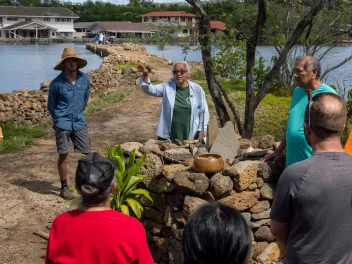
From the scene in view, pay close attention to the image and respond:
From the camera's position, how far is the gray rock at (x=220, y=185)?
4930 millimetres

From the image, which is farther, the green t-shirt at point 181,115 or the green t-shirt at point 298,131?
the green t-shirt at point 181,115

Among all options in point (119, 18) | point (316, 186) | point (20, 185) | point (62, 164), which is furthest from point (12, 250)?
point (119, 18)

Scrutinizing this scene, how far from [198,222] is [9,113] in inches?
526

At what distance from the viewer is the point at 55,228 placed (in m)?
2.93

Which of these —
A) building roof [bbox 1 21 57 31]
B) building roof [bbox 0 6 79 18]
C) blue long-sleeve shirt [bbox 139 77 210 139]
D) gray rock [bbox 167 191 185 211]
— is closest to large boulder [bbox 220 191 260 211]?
gray rock [bbox 167 191 185 211]

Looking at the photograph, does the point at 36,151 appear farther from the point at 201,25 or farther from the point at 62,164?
the point at 201,25

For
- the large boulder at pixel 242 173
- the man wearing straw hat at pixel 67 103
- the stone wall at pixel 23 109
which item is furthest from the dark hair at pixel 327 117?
the stone wall at pixel 23 109

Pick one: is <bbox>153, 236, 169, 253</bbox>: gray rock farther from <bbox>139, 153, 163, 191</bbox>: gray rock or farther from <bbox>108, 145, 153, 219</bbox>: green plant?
<bbox>139, 153, 163, 191</bbox>: gray rock

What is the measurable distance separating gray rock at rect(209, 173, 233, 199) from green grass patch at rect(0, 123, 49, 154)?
5.59 meters

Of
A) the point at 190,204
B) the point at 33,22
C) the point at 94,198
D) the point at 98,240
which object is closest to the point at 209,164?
the point at 190,204

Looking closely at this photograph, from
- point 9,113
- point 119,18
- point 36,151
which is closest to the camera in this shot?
point 36,151

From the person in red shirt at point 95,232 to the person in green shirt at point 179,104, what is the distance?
3271 millimetres

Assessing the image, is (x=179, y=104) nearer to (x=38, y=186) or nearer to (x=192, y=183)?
(x=192, y=183)

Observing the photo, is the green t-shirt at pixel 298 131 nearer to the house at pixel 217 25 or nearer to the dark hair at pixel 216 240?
the dark hair at pixel 216 240
